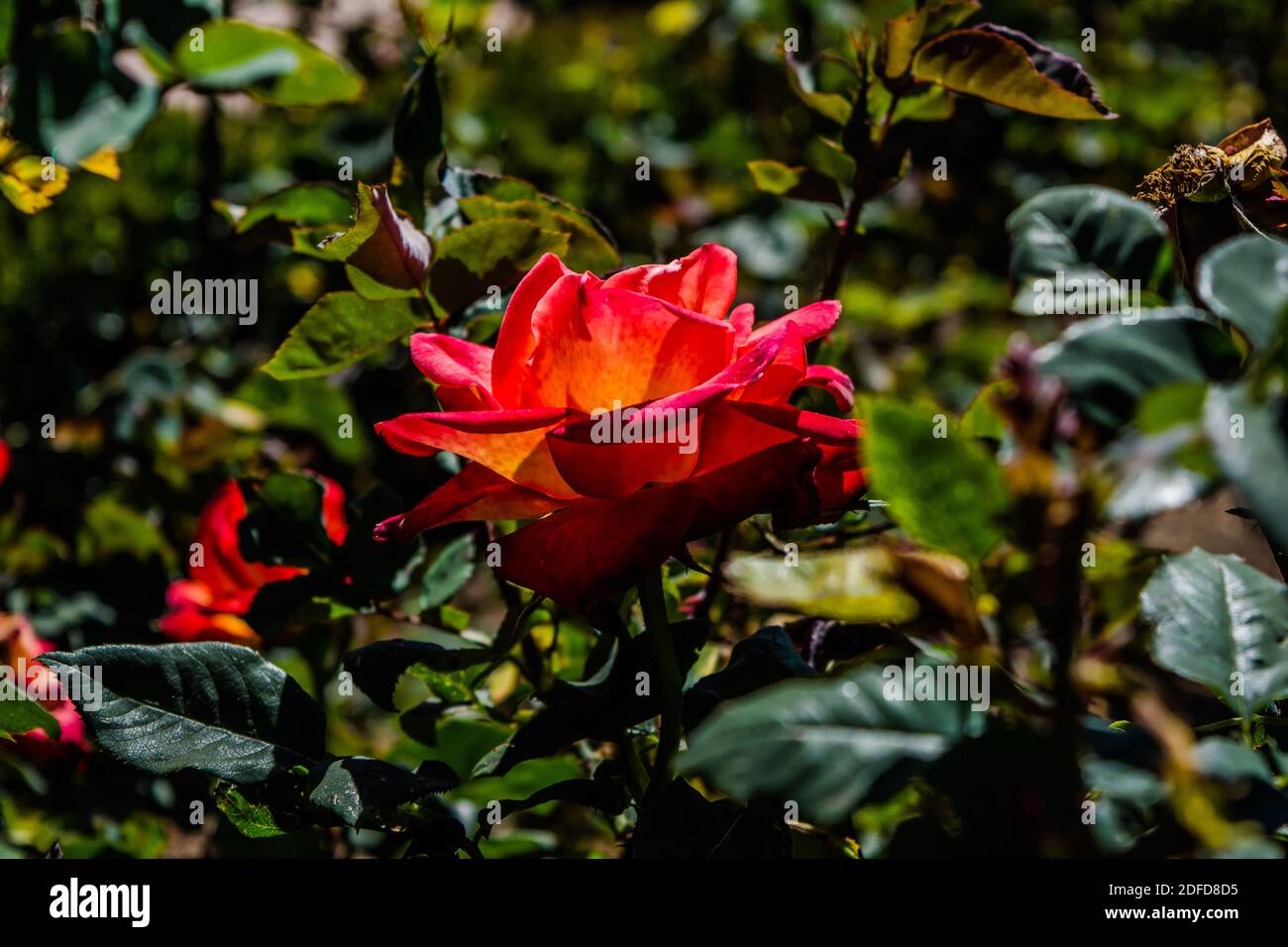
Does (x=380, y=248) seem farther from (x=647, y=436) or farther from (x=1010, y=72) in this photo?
(x=1010, y=72)

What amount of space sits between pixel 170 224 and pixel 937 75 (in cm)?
159

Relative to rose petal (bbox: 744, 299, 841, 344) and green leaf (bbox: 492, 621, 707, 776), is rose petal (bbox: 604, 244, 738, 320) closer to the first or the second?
rose petal (bbox: 744, 299, 841, 344)

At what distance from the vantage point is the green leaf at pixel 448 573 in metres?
0.96

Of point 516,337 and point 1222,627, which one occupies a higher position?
point 516,337

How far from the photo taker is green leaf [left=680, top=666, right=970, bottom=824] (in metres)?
0.41

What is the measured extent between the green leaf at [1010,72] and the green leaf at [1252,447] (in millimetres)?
460

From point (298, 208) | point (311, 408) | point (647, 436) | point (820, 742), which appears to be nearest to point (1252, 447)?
point (820, 742)

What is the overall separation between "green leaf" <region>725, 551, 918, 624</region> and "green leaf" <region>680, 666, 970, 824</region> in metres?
0.03

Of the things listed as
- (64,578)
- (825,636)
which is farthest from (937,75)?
(64,578)

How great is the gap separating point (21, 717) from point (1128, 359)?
0.67 m

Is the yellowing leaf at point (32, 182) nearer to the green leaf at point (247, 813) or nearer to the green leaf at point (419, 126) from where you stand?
the green leaf at point (419, 126)

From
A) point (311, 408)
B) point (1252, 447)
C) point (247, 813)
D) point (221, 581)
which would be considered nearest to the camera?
point (1252, 447)

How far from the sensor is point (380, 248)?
788 mm
